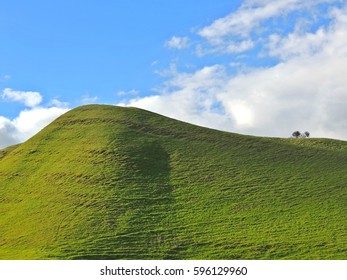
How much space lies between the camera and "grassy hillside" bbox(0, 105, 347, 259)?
31.9 metres

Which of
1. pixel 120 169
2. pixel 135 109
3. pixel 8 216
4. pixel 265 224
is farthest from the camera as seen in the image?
pixel 135 109

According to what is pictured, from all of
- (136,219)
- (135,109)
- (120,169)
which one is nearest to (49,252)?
(136,219)

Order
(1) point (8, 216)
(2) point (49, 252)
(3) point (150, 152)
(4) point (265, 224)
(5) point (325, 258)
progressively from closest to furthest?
(5) point (325, 258) < (2) point (49, 252) < (4) point (265, 224) < (1) point (8, 216) < (3) point (150, 152)

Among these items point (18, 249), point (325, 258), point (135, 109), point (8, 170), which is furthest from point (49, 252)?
point (135, 109)

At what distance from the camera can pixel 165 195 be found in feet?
131

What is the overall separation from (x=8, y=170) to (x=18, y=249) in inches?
728

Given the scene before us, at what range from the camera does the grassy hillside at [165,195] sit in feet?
105

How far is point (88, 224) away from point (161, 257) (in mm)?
7389

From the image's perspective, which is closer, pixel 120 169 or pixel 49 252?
pixel 49 252

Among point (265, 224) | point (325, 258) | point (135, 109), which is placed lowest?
point (325, 258)

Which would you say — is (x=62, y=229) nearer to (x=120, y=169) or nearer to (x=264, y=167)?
(x=120, y=169)

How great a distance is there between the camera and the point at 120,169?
146 ft

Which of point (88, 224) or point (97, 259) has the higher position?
point (88, 224)

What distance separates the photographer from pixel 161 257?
30250mm
